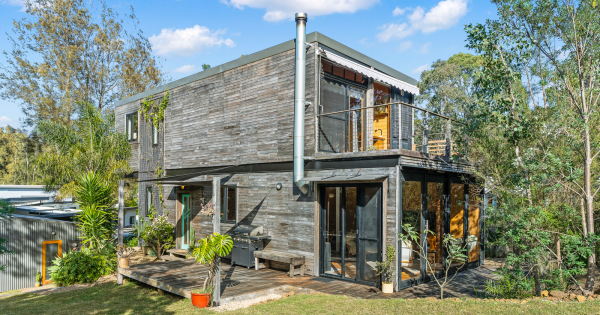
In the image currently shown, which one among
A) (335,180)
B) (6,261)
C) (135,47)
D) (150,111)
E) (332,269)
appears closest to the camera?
(335,180)

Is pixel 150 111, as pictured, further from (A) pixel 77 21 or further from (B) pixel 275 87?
(A) pixel 77 21

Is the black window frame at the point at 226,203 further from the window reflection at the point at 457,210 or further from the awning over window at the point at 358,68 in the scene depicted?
the window reflection at the point at 457,210

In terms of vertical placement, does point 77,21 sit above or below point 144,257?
above

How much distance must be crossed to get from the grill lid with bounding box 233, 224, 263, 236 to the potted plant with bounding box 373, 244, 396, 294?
3.59 metres

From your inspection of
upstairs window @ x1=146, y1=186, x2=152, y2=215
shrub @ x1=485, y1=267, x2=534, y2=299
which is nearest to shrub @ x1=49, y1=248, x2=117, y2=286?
upstairs window @ x1=146, y1=186, x2=152, y2=215

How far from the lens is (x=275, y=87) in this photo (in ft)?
33.8

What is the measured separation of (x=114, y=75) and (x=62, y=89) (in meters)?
3.48

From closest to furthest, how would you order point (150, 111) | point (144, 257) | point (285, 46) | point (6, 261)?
point (285, 46)
point (6, 261)
point (144, 257)
point (150, 111)

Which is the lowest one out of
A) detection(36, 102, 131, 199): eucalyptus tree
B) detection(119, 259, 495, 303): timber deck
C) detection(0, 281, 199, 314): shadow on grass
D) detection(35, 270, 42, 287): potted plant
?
detection(35, 270, 42, 287): potted plant

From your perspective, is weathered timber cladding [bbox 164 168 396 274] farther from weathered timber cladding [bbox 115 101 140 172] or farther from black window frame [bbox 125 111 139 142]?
black window frame [bbox 125 111 139 142]

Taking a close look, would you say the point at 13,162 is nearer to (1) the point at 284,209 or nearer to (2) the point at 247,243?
(2) the point at 247,243

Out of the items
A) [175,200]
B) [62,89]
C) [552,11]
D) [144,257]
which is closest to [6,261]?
[144,257]

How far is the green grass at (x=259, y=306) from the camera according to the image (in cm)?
579

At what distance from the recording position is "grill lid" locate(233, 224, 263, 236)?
10.3 m
